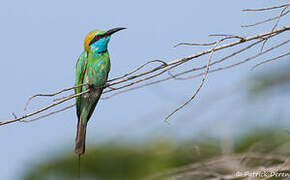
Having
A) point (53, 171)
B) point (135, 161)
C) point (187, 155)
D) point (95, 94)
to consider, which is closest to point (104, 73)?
point (95, 94)

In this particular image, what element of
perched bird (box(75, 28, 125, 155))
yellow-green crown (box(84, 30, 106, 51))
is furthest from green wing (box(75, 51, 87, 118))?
yellow-green crown (box(84, 30, 106, 51))

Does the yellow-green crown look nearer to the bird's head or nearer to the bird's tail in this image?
the bird's head

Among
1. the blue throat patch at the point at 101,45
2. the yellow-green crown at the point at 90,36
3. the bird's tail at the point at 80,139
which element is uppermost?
the yellow-green crown at the point at 90,36

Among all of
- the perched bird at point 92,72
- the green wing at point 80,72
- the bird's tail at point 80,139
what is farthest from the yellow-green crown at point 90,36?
the bird's tail at point 80,139

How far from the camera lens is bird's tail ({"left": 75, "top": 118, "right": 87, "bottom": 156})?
418 centimetres

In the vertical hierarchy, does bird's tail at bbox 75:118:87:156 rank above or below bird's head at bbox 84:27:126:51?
below

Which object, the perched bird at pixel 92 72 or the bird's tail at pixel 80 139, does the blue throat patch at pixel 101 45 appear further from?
the bird's tail at pixel 80 139

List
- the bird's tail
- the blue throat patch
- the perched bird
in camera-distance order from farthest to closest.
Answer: the blue throat patch → the perched bird → the bird's tail

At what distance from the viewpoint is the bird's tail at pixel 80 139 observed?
13.7ft

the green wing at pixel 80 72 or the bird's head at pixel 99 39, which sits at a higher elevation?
the bird's head at pixel 99 39

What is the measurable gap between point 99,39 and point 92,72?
360mm

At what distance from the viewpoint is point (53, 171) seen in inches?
432

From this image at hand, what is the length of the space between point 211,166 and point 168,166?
19.0 feet

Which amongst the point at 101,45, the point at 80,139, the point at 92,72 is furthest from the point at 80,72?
the point at 80,139
